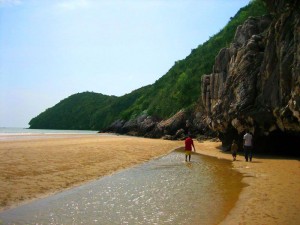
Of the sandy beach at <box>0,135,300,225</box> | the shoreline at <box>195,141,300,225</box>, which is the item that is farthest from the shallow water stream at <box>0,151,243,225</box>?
the sandy beach at <box>0,135,300,225</box>

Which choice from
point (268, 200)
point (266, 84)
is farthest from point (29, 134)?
point (268, 200)

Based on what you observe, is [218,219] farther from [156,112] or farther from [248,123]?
[156,112]

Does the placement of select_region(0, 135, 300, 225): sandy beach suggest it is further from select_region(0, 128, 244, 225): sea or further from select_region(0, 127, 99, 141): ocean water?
select_region(0, 127, 99, 141): ocean water

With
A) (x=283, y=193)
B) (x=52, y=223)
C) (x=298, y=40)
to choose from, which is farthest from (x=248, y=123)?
(x=52, y=223)

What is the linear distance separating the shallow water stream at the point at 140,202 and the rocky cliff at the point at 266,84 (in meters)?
8.79

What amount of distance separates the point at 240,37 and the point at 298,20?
46.9 ft

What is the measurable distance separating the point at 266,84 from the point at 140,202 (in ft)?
60.9

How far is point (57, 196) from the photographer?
12453 millimetres

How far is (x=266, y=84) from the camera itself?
2548cm

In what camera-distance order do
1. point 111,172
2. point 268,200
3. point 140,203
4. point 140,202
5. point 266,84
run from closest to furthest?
point 268,200, point 140,203, point 140,202, point 111,172, point 266,84

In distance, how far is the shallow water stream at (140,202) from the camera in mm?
9312

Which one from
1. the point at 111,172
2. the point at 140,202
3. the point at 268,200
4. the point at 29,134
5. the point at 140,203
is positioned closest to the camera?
the point at 268,200

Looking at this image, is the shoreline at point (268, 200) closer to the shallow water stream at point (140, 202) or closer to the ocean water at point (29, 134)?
the shallow water stream at point (140, 202)

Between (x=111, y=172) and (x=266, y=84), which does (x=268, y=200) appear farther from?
(x=266, y=84)
